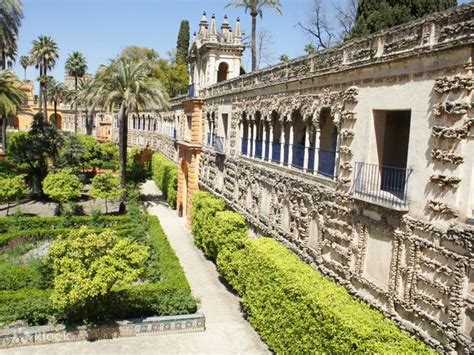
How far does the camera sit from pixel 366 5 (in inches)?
1150

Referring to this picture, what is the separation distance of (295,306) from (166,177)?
28594mm

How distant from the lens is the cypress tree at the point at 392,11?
2712 cm

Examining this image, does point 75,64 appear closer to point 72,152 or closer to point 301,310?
point 72,152

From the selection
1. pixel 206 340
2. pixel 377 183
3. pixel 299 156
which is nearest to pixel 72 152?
pixel 299 156

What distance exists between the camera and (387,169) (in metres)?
13.0

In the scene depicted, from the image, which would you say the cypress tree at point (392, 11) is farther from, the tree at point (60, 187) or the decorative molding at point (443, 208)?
the tree at point (60, 187)

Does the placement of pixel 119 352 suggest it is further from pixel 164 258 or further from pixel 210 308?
pixel 164 258

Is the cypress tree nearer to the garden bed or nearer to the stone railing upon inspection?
the stone railing

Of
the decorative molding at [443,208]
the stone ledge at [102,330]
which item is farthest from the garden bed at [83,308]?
the decorative molding at [443,208]

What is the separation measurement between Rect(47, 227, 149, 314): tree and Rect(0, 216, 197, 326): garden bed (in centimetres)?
69

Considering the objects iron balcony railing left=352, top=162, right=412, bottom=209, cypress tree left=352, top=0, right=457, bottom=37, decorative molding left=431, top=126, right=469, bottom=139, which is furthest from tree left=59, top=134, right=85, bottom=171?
decorative molding left=431, top=126, right=469, bottom=139

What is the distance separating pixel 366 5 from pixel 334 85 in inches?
673

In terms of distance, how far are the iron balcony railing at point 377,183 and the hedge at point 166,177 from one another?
25792 mm

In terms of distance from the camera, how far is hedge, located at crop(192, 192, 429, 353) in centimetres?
1103
